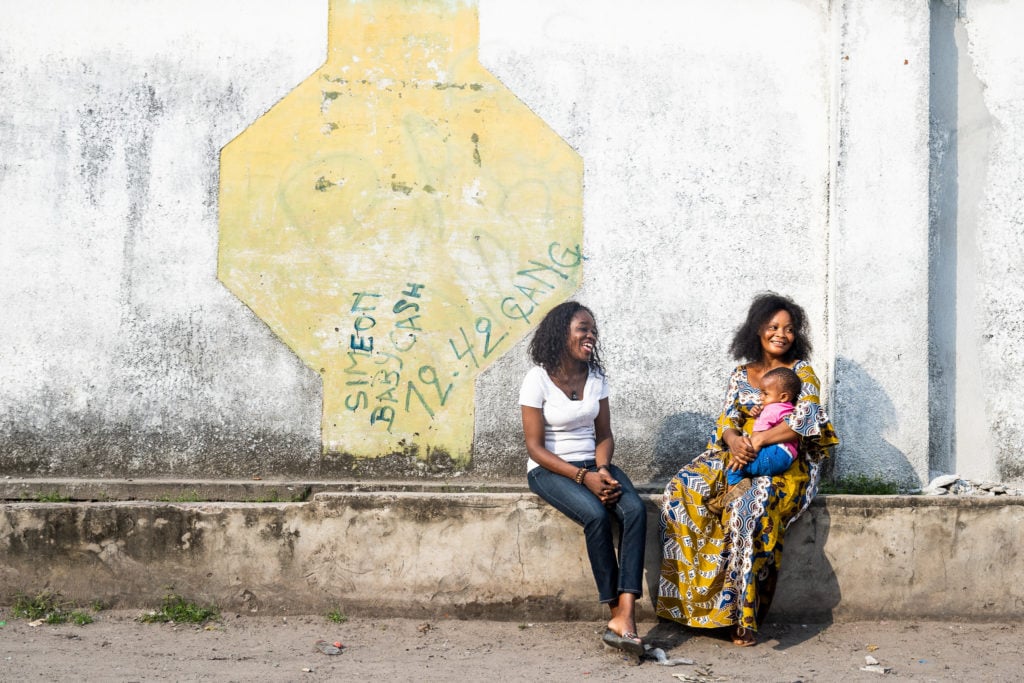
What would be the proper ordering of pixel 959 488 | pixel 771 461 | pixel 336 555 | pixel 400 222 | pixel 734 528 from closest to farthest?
pixel 734 528, pixel 771 461, pixel 336 555, pixel 959 488, pixel 400 222

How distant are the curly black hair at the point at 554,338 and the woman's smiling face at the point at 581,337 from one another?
2cm

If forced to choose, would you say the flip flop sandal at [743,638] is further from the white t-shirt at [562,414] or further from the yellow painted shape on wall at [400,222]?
the yellow painted shape on wall at [400,222]

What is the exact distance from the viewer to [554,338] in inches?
187

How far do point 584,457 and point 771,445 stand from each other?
881mm

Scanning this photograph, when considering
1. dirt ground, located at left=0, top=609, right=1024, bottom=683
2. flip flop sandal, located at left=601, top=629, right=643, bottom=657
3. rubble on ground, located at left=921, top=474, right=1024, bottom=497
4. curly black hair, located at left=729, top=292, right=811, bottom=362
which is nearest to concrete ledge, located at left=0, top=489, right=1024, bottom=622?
dirt ground, located at left=0, top=609, right=1024, bottom=683

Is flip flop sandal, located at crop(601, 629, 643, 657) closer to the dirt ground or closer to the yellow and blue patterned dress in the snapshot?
the dirt ground

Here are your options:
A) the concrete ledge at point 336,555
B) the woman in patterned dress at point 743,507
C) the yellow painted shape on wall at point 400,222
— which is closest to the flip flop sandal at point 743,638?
the woman in patterned dress at point 743,507

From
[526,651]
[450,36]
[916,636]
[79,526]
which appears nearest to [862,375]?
[916,636]

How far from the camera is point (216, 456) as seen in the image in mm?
5516

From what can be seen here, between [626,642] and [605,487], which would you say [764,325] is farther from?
[626,642]

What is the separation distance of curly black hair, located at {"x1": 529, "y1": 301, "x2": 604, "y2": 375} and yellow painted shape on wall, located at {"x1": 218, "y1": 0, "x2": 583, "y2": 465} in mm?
825

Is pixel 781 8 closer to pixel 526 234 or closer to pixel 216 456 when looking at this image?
pixel 526 234

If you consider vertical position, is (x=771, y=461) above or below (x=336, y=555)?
above

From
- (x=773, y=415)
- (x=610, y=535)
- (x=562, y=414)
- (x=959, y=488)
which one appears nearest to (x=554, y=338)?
(x=562, y=414)
